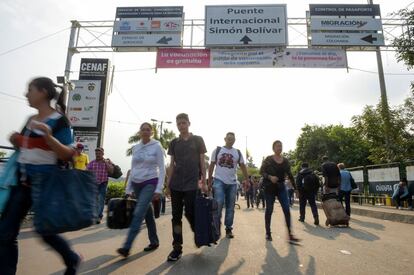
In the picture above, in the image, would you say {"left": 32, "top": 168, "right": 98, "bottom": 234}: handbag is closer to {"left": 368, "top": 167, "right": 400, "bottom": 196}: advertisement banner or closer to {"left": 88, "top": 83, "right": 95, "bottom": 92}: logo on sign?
{"left": 368, "top": 167, "right": 400, "bottom": 196}: advertisement banner

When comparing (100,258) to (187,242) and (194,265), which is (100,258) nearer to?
(194,265)

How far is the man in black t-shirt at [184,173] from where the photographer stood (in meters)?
4.57

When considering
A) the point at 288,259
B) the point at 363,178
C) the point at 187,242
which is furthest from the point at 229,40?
the point at 288,259

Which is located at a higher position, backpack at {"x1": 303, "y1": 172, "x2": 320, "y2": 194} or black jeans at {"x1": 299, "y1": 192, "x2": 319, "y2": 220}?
backpack at {"x1": 303, "y1": 172, "x2": 320, "y2": 194}

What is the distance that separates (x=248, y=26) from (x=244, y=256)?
11.6 m

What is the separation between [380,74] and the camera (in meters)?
16.6

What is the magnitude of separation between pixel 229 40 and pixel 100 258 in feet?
38.1

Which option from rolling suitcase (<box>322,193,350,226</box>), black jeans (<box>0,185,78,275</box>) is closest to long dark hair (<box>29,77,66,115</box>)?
black jeans (<box>0,185,78,275</box>)

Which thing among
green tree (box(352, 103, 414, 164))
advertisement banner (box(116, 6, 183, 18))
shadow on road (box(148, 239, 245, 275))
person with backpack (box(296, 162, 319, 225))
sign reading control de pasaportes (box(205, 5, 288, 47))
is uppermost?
advertisement banner (box(116, 6, 183, 18))

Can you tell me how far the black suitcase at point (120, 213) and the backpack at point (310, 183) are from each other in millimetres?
5829

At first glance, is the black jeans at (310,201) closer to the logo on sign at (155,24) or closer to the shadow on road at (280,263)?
the shadow on road at (280,263)

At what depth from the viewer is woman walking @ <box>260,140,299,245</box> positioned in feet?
19.8

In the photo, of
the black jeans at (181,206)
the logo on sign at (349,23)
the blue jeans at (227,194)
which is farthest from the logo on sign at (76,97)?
the black jeans at (181,206)

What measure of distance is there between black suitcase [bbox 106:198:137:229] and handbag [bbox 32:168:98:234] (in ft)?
6.92
